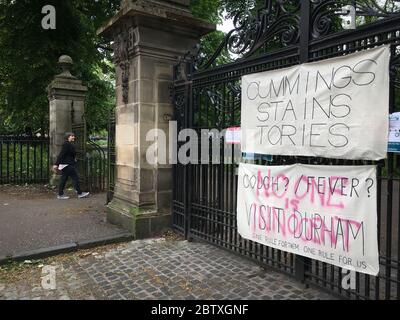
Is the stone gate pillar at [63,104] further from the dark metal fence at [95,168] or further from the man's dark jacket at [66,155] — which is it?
the man's dark jacket at [66,155]

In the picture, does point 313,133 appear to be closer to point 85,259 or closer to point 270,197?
point 270,197

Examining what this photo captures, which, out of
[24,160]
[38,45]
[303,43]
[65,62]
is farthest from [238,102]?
[38,45]

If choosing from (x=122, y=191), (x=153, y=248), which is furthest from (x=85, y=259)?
Result: (x=122, y=191)

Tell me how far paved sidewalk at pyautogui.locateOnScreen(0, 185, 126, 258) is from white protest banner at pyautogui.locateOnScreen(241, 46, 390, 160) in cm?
307

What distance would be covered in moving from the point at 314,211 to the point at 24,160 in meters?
11.1

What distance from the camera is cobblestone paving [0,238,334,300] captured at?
396 centimetres

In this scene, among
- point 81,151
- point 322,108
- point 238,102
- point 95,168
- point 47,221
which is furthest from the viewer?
point 81,151

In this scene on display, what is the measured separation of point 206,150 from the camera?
5.71 meters

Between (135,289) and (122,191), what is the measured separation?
2821 millimetres

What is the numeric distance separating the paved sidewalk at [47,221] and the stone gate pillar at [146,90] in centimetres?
55

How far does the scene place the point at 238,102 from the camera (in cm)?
510

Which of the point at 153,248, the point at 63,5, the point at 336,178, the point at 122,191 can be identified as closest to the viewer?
the point at 336,178

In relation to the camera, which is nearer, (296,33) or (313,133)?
(313,133)

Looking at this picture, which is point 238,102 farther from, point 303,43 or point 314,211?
point 314,211
